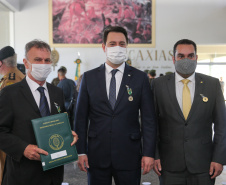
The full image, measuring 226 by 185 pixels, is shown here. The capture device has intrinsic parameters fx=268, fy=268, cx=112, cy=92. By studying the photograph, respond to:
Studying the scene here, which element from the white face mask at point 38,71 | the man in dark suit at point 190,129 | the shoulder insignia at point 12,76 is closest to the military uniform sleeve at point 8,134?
the white face mask at point 38,71

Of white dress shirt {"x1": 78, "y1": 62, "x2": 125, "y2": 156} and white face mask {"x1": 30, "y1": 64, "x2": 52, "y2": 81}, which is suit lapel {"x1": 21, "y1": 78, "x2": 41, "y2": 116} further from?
white dress shirt {"x1": 78, "y1": 62, "x2": 125, "y2": 156}

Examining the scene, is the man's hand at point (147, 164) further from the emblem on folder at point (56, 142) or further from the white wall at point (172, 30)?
the white wall at point (172, 30)

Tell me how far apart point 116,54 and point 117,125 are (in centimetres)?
57

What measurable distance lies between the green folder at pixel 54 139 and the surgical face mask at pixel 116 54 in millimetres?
650

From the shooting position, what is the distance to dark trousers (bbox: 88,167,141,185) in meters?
2.06

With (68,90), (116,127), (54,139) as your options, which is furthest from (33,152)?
(68,90)

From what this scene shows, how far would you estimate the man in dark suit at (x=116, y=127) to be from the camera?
206 centimetres

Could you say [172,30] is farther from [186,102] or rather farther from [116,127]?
[116,127]

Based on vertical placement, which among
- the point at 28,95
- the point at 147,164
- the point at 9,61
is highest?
the point at 9,61

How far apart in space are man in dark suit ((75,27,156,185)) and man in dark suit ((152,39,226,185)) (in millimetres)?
143

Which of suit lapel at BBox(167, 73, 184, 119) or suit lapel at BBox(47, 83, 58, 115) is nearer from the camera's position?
suit lapel at BBox(47, 83, 58, 115)

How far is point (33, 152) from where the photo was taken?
1672 mm

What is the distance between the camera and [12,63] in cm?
296

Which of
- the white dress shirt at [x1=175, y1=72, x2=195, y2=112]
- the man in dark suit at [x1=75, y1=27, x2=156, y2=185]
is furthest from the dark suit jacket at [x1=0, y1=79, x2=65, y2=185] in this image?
the white dress shirt at [x1=175, y1=72, x2=195, y2=112]
